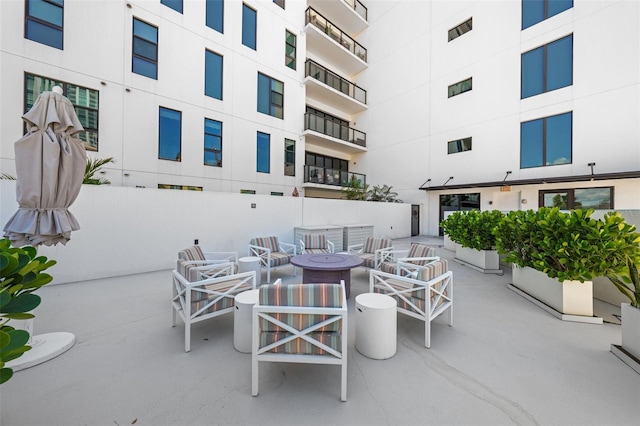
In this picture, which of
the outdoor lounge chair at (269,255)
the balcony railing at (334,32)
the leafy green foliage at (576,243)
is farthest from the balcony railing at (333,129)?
the leafy green foliage at (576,243)

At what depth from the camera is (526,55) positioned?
1144 centimetres

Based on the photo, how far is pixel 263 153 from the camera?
496 inches

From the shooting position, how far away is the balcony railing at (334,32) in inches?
569

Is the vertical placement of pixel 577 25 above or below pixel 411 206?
above

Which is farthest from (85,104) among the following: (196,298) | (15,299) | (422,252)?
(422,252)

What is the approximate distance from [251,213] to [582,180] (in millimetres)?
12901

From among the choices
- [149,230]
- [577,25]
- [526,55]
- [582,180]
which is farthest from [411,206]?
[149,230]

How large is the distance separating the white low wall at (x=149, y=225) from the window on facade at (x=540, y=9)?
13.6 meters

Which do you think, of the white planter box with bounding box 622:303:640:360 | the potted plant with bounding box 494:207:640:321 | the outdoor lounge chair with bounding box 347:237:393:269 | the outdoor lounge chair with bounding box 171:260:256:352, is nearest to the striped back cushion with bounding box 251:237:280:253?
the outdoor lounge chair with bounding box 347:237:393:269

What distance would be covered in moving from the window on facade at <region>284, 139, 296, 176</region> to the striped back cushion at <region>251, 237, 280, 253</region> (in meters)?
7.20

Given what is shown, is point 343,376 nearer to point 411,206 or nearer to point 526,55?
point 411,206

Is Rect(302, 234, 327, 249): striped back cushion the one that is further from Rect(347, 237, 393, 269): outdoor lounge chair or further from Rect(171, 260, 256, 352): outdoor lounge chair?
Rect(171, 260, 256, 352): outdoor lounge chair

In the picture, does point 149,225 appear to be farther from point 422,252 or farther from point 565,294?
point 565,294

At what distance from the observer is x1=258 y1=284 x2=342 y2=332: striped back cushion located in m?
2.36
